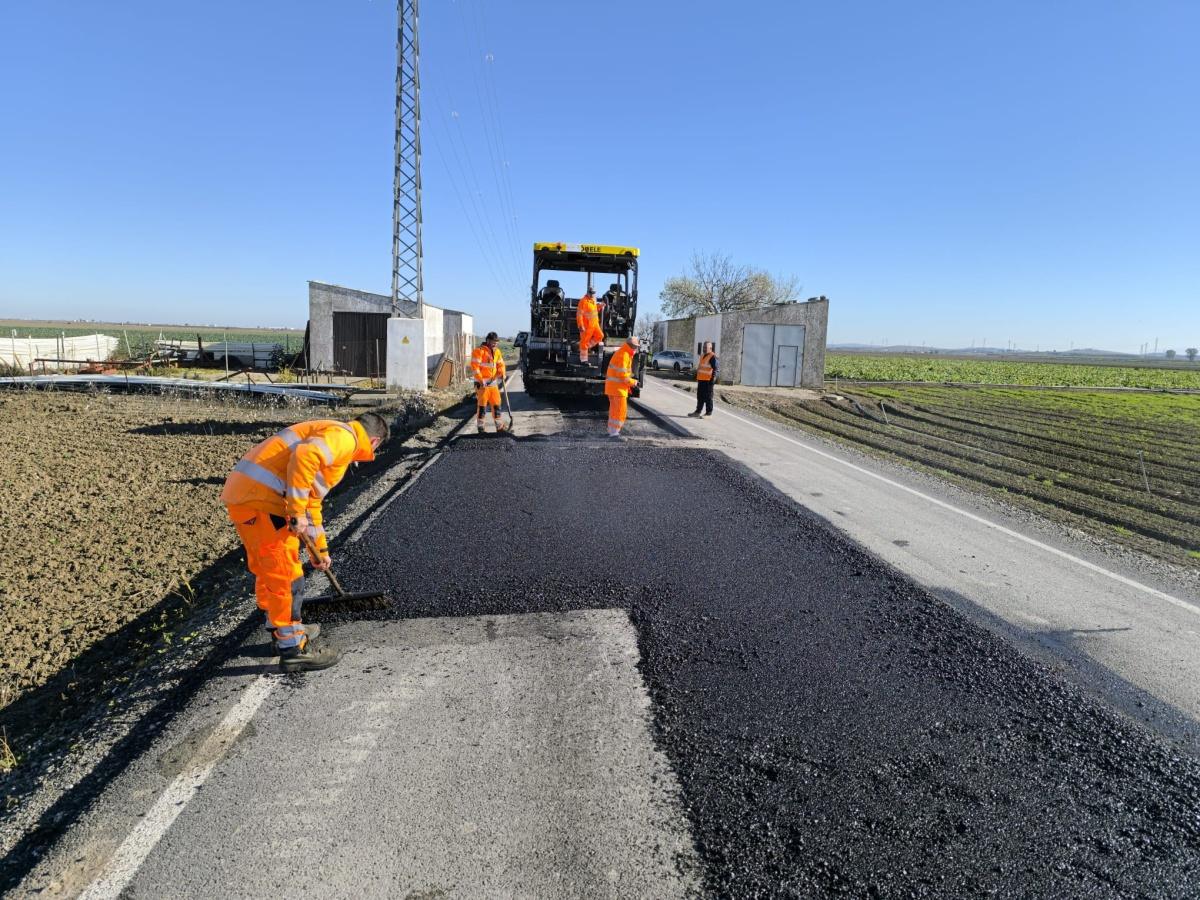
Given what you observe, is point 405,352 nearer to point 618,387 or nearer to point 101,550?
point 618,387

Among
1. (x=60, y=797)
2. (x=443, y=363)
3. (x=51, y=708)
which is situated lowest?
(x=51, y=708)

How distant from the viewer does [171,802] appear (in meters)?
2.78

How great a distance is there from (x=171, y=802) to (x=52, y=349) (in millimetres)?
32871

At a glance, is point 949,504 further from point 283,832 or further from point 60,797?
point 60,797

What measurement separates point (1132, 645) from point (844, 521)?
2.93 metres

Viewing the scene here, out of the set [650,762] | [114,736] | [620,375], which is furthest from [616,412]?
[114,736]

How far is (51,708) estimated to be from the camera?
433cm

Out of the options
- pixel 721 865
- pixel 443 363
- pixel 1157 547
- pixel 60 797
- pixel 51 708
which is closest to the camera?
pixel 721 865

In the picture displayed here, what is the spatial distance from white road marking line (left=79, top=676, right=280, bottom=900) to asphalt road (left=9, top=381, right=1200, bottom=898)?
0.01 m

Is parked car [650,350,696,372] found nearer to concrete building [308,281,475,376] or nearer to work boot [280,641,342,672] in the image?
concrete building [308,281,475,376]

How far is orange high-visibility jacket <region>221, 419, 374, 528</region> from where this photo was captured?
371 cm

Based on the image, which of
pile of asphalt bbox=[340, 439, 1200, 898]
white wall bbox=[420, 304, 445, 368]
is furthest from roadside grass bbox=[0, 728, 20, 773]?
white wall bbox=[420, 304, 445, 368]

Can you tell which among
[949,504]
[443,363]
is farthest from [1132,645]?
[443,363]

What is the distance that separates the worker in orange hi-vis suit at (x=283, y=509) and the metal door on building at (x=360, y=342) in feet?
77.8
